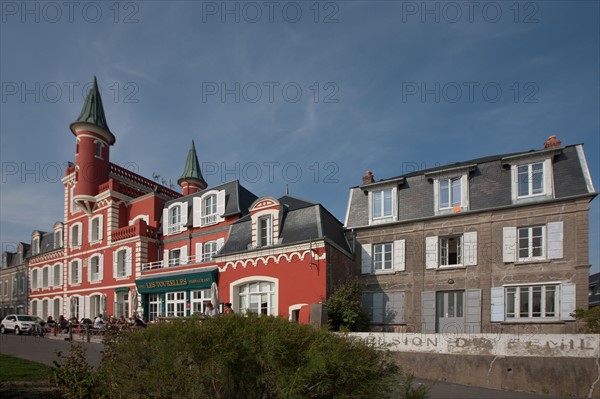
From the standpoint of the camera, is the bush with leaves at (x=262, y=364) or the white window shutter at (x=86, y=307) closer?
the bush with leaves at (x=262, y=364)

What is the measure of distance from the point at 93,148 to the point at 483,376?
29638 mm

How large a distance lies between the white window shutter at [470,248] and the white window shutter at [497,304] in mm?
1378

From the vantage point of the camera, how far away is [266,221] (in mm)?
21156

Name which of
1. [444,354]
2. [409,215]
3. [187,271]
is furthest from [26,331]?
[444,354]

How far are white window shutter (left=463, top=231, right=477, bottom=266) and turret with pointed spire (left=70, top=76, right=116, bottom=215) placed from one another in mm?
26096

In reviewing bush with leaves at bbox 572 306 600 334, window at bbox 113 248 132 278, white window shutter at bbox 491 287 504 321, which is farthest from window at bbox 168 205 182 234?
bush with leaves at bbox 572 306 600 334

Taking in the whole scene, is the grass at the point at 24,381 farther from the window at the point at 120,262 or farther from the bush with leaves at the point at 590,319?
the window at the point at 120,262

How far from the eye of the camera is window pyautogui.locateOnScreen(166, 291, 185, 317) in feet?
82.8

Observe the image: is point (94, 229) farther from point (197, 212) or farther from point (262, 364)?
point (262, 364)

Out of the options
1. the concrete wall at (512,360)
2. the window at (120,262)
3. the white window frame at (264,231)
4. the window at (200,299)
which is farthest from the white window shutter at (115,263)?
the concrete wall at (512,360)

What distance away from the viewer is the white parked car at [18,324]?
27469 mm

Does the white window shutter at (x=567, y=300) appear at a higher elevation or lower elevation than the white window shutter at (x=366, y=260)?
lower

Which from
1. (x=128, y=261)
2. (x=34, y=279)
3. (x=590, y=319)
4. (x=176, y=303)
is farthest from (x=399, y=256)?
(x=34, y=279)

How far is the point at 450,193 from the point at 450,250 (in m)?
2.50
